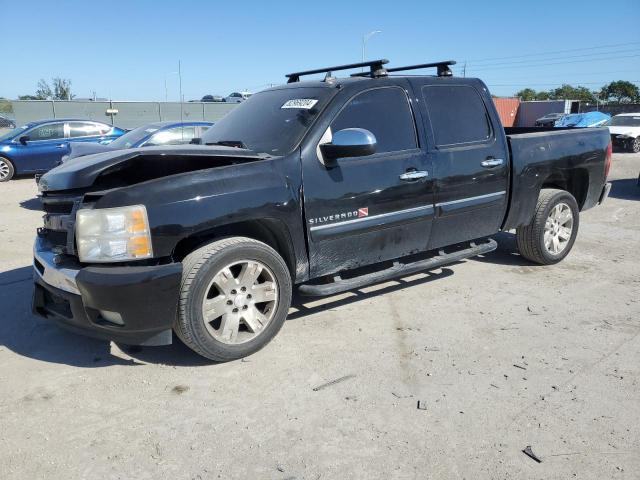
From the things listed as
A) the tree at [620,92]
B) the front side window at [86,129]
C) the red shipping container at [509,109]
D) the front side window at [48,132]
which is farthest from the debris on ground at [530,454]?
the tree at [620,92]

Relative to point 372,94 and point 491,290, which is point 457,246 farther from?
point 372,94

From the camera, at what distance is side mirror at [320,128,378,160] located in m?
3.70

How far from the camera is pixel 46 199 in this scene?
3625 mm

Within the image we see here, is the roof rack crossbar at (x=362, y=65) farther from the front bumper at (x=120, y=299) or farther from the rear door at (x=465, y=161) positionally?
the front bumper at (x=120, y=299)

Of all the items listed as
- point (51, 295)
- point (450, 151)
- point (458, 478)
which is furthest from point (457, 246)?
point (51, 295)

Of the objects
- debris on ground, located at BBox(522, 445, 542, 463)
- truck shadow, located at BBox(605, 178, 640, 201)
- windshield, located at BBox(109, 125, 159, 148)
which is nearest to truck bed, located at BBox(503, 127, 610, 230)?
debris on ground, located at BBox(522, 445, 542, 463)

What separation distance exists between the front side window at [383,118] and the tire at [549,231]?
Answer: 1.89 meters

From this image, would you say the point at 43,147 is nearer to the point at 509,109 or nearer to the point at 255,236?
the point at 255,236

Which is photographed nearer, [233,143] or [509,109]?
[233,143]

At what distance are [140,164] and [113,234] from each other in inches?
22.9

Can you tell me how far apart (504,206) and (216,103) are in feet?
84.2

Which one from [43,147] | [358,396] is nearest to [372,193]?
[358,396]

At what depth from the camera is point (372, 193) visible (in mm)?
4059

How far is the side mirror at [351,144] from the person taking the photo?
3.70 m
